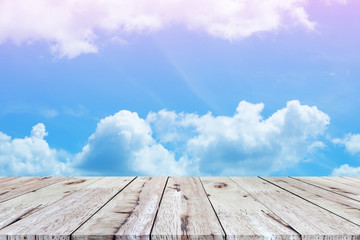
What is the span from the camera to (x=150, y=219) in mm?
979

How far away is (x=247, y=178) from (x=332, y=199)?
2.21ft

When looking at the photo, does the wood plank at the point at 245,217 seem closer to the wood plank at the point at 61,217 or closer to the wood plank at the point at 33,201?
the wood plank at the point at 61,217

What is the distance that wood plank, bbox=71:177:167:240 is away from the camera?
0.84 meters

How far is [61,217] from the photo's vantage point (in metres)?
1.03

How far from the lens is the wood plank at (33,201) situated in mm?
1067

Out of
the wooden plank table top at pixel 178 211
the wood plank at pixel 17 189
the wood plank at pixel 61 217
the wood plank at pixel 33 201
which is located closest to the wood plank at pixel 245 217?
the wooden plank table top at pixel 178 211

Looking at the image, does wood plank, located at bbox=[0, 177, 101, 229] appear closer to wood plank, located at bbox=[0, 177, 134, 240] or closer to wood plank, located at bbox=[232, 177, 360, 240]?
wood plank, located at bbox=[0, 177, 134, 240]

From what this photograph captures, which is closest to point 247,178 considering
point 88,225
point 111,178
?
point 111,178

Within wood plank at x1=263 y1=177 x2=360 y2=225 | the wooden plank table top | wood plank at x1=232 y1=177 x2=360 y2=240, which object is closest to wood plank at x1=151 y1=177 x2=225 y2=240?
the wooden plank table top

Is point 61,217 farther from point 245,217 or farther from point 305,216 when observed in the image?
point 305,216

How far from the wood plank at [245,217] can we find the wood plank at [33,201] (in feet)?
2.31

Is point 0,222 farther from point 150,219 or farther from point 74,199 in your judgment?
point 150,219

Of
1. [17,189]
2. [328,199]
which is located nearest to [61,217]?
[17,189]

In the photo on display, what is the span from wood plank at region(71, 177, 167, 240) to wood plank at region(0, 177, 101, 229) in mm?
279
